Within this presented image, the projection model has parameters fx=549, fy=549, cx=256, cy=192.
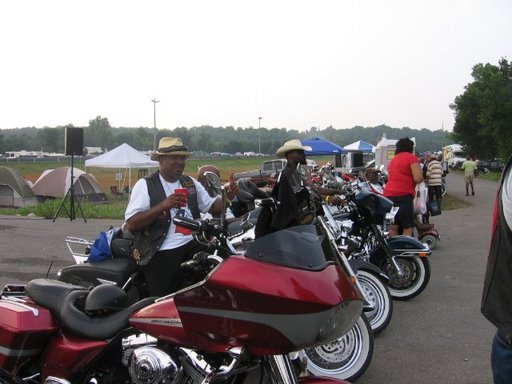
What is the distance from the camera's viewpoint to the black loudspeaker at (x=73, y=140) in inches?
592

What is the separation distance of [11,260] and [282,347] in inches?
326

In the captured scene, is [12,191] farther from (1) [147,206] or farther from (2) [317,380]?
(2) [317,380]

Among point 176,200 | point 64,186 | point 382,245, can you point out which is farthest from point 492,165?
point 176,200

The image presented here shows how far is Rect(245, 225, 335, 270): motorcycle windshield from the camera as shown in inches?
89.3

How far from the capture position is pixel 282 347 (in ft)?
7.17

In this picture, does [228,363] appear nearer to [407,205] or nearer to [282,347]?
[282,347]

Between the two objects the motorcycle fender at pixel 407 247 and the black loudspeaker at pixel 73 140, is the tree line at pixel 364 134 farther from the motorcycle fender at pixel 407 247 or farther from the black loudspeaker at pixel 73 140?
the motorcycle fender at pixel 407 247

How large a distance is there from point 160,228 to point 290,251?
217 centimetres

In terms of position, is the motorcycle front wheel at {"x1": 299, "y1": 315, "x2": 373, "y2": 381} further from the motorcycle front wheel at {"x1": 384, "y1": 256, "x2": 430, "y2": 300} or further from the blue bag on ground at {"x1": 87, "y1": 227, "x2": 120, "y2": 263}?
the motorcycle front wheel at {"x1": 384, "y1": 256, "x2": 430, "y2": 300}

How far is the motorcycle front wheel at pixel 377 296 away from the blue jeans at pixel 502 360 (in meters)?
3.05

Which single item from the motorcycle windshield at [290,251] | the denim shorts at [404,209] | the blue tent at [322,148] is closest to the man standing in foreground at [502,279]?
the motorcycle windshield at [290,251]

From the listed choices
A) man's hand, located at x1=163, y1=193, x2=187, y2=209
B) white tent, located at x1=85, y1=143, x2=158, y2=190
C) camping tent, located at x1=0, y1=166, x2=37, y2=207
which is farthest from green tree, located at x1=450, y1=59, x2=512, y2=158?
man's hand, located at x1=163, y1=193, x2=187, y2=209

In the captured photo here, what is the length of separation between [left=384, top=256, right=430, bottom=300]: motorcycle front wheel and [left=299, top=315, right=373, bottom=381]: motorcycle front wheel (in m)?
2.36

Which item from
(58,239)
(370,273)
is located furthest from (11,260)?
(370,273)
